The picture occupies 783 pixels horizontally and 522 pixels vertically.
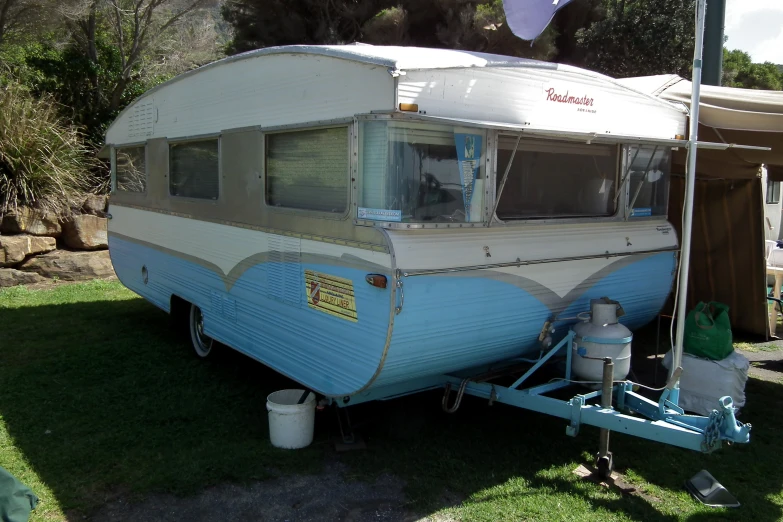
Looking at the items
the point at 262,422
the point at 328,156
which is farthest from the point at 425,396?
the point at 328,156

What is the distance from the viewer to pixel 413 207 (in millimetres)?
3559

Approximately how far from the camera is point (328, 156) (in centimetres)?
396

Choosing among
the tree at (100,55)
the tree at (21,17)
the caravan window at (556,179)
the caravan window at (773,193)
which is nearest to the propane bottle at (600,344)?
the caravan window at (556,179)

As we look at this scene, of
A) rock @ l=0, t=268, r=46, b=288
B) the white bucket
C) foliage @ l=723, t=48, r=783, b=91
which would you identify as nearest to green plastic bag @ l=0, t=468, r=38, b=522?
the white bucket

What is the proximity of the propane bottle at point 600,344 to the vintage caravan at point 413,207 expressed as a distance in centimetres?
26

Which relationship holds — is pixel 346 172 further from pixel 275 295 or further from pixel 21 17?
pixel 21 17

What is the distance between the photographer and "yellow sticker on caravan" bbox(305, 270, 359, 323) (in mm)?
3770

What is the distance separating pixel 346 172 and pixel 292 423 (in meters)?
1.60

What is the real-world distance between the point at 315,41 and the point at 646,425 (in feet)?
43.1

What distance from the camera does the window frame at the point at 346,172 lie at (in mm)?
3707

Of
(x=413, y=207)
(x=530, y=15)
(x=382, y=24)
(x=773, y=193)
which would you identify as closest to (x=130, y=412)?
(x=413, y=207)

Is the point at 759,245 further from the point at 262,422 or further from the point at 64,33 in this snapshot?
the point at 64,33

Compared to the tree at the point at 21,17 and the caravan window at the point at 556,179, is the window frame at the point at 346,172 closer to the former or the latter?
the caravan window at the point at 556,179

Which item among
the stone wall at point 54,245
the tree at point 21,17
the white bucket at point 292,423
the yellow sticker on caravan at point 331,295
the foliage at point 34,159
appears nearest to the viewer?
the yellow sticker on caravan at point 331,295
